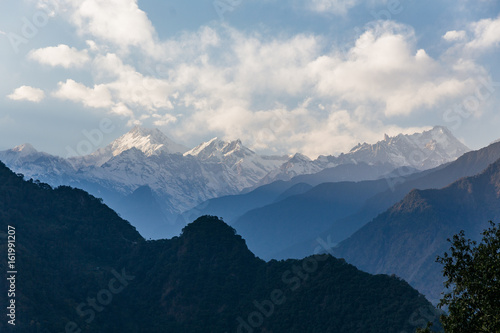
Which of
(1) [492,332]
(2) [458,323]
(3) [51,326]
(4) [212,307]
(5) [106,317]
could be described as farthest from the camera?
(4) [212,307]

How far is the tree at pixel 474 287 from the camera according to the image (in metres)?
46.7

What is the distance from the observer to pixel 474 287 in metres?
48.0

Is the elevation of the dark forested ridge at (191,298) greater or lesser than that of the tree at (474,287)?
greater

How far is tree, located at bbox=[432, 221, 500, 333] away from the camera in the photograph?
1838 inches

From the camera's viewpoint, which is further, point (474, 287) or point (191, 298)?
point (191, 298)

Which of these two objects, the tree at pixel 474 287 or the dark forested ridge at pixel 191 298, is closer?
the tree at pixel 474 287

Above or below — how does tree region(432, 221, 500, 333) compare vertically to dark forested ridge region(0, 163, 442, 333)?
below

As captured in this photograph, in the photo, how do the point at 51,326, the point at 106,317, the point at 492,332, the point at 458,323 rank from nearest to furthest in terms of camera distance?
1. the point at 492,332
2. the point at 458,323
3. the point at 51,326
4. the point at 106,317

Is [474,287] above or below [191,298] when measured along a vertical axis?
below

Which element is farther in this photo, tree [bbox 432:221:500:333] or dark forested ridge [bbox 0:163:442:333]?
dark forested ridge [bbox 0:163:442:333]

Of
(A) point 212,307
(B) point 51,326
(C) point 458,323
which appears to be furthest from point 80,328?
(C) point 458,323

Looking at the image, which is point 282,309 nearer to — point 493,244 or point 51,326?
point 51,326

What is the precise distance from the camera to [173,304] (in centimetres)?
18825

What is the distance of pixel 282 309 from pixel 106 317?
203 feet
